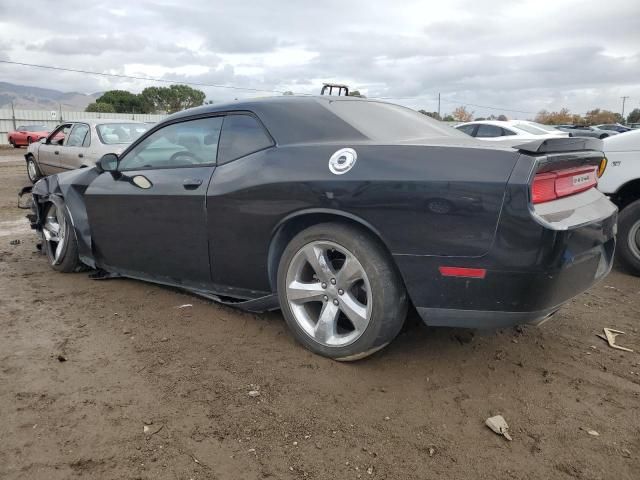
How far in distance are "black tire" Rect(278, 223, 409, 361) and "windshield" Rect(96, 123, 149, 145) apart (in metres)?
6.93

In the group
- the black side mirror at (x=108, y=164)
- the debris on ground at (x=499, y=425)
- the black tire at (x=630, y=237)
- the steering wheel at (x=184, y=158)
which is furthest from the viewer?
the black tire at (x=630, y=237)

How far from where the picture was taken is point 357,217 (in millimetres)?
2721

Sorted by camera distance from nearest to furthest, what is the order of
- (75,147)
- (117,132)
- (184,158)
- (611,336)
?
1. (611,336)
2. (184,158)
3. (117,132)
4. (75,147)

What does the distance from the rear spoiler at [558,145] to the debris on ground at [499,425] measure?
1.25 m

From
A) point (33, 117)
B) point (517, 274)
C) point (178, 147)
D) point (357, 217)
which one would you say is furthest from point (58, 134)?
point (33, 117)

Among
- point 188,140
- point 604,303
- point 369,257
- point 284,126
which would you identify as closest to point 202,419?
point 369,257

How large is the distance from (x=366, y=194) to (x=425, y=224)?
0.35 metres

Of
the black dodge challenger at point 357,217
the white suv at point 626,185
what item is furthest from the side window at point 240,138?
the white suv at point 626,185

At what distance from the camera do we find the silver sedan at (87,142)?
8.58 meters

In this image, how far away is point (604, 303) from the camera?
4062 millimetres

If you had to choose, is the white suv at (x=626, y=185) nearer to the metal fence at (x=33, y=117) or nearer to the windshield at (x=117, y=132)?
the windshield at (x=117, y=132)

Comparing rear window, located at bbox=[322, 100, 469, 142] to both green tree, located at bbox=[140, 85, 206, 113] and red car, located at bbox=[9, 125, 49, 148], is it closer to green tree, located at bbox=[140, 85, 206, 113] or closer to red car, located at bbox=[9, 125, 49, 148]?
red car, located at bbox=[9, 125, 49, 148]

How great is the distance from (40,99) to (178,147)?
479 feet

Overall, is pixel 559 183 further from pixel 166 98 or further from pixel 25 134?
pixel 166 98
